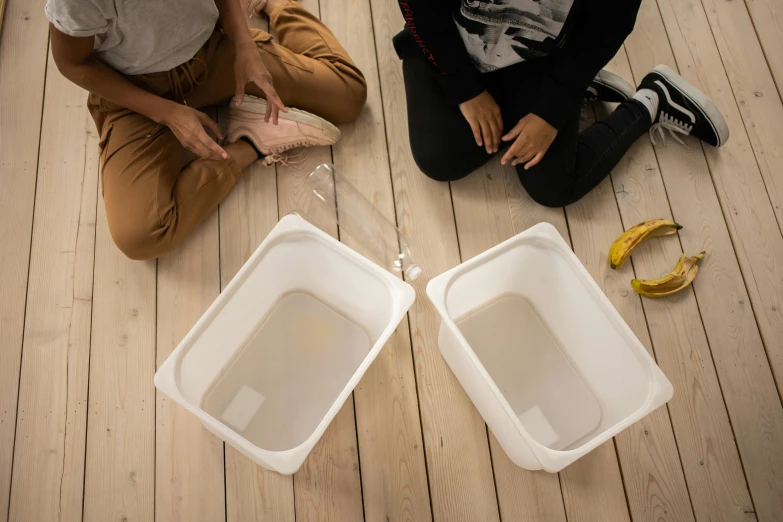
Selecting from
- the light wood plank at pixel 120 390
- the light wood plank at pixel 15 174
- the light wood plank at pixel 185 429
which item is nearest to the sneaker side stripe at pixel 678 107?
the light wood plank at pixel 185 429

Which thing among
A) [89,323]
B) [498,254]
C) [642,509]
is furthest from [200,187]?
[642,509]

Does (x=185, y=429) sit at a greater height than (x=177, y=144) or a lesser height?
lesser

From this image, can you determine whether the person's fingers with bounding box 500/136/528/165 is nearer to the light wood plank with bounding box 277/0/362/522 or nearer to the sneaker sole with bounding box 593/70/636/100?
the sneaker sole with bounding box 593/70/636/100

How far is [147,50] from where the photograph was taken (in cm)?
104

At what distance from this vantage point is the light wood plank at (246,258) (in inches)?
43.3

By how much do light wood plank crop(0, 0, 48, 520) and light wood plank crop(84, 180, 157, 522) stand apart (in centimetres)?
15

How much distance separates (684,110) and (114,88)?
1.18 meters

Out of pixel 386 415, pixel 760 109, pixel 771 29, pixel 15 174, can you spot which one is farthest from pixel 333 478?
pixel 771 29

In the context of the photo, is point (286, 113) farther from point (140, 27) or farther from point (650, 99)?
point (650, 99)

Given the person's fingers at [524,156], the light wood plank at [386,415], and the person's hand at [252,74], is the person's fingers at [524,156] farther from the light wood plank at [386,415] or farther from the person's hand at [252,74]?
the person's hand at [252,74]

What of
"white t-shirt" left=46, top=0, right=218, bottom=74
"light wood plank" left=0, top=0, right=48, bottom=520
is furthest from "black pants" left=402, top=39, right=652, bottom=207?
"light wood plank" left=0, top=0, right=48, bottom=520

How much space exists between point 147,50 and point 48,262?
52 centimetres

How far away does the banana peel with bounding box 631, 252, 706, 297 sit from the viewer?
122 centimetres

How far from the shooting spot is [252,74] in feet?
3.78
